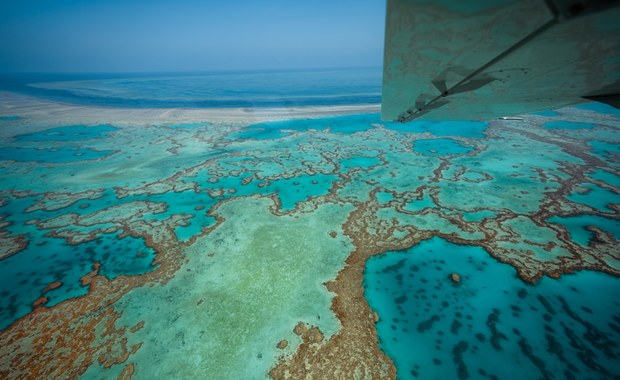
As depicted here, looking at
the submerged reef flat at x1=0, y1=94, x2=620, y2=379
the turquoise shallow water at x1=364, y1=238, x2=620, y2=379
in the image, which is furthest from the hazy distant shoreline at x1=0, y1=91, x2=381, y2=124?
the turquoise shallow water at x1=364, y1=238, x2=620, y2=379

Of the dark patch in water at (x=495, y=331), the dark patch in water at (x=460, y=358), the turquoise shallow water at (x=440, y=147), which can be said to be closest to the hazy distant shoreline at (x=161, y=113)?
the turquoise shallow water at (x=440, y=147)

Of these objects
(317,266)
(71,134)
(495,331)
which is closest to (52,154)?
(71,134)

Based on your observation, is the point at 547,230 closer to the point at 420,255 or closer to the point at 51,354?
the point at 420,255

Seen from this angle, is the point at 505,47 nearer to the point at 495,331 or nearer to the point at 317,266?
the point at 495,331

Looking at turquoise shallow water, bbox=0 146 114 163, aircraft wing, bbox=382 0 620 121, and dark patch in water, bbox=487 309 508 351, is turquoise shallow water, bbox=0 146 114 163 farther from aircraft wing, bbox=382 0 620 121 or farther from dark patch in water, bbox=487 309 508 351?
dark patch in water, bbox=487 309 508 351

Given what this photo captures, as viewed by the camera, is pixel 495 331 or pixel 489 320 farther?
pixel 489 320
